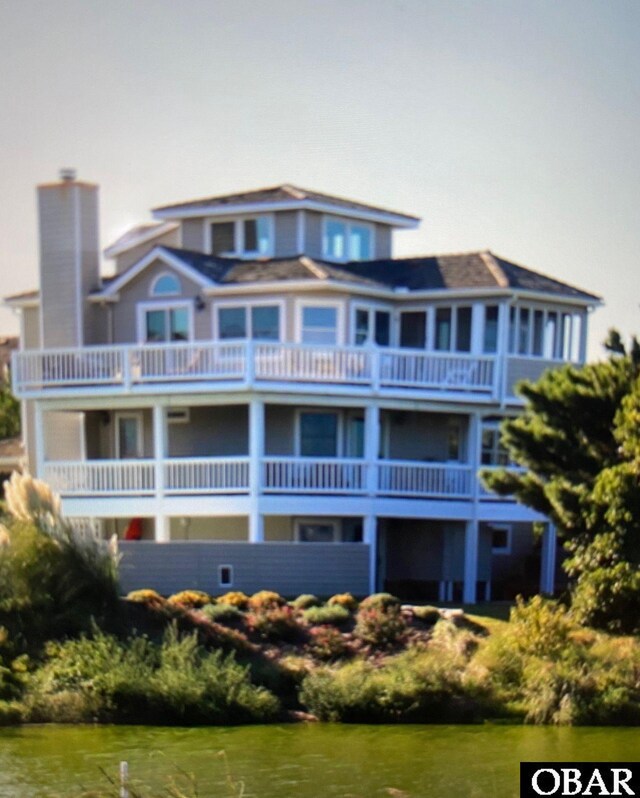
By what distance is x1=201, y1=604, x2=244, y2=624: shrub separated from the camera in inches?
Answer: 1121

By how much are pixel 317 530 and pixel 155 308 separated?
302 inches

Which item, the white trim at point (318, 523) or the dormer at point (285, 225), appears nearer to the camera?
the white trim at point (318, 523)

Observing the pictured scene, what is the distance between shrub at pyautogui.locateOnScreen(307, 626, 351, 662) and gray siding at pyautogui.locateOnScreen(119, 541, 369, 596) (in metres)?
4.38

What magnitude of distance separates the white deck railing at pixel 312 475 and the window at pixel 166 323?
570cm

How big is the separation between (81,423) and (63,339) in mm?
2406

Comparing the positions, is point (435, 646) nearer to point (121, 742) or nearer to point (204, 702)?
point (204, 702)

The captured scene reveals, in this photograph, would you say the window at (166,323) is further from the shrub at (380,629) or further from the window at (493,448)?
the shrub at (380,629)

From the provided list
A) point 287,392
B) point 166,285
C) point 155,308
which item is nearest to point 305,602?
point 287,392

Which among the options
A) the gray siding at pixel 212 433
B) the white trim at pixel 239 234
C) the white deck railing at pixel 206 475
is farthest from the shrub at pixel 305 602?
the white trim at pixel 239 234

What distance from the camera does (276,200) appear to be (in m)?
38.5

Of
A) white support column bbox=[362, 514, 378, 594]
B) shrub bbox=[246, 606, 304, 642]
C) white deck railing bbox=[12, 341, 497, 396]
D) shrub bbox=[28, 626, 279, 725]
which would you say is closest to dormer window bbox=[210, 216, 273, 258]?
white deck railing bbox=[12, 341, 497, 396]

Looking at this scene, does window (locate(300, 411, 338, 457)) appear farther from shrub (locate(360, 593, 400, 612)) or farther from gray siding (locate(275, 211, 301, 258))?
shrub (locate(360, 593, 400, 612))

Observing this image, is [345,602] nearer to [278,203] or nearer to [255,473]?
[255,473]

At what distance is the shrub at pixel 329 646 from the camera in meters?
27.0
